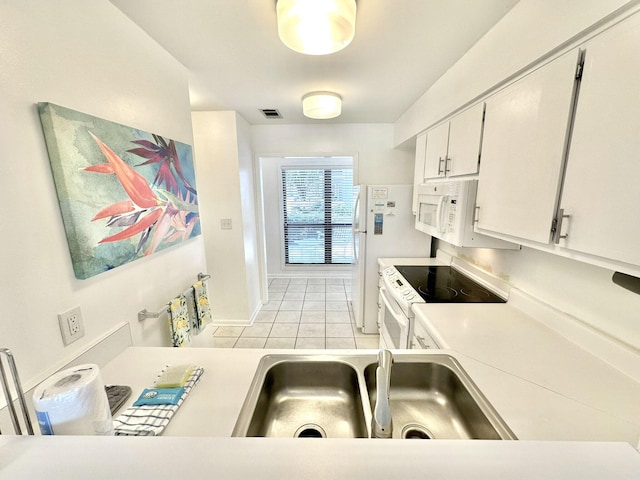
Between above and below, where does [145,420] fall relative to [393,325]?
above

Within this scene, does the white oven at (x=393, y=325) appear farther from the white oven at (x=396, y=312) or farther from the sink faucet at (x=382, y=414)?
the sink faucet at (x=382, y=414)

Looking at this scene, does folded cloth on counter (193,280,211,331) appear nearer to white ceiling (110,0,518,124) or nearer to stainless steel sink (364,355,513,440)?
stainless steel sink (364,355,513,440)

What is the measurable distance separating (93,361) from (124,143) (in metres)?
0.94

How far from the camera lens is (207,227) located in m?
3.01

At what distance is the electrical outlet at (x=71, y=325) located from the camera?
0.94m

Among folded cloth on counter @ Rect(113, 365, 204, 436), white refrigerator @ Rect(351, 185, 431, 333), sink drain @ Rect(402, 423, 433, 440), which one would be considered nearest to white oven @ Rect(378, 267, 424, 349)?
white refrigerator @ Rect(351, 185, 431, 333)

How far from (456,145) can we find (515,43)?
643 millimetres

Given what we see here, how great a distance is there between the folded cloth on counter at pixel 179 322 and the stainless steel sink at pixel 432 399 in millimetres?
1133

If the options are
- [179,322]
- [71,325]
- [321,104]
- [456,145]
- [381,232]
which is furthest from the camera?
[381,232]

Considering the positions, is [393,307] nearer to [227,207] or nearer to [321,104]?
[321,104]

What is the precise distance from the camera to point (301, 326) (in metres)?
3.22

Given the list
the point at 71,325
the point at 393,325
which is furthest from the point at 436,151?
the point at 71,325

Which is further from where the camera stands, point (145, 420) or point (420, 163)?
point (420, 163)

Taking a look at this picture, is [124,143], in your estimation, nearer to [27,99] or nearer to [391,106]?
[27,99]
